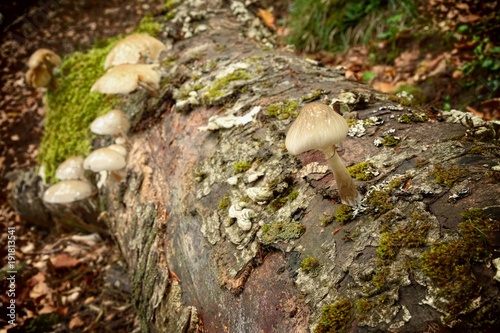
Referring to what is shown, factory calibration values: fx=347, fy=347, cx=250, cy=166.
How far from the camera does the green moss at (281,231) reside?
1.49m

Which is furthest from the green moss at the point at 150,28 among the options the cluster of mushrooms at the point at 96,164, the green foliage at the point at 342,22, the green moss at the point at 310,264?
the green moss at the point at 310,264

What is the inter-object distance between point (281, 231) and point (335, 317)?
17.6 inches

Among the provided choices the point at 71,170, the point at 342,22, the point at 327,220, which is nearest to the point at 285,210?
the point at 327,220

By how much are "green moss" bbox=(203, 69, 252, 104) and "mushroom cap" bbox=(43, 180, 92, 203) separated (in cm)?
151

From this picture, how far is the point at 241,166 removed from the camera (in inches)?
77.3

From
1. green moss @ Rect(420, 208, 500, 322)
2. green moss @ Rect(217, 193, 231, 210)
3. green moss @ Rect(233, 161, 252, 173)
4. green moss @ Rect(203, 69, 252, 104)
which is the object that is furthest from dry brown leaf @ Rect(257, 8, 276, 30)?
green moss @ Rect(420, 208, 500, 322)

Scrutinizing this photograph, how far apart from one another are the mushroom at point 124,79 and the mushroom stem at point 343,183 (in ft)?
6.16

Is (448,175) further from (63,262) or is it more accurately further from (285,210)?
(63,262)

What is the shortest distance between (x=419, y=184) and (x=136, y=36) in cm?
278

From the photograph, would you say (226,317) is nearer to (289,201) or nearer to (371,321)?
(289,201)

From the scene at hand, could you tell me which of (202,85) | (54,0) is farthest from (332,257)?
(54,0)

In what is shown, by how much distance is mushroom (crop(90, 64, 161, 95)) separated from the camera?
2.70 meters

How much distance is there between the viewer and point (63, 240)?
4355 millimetres

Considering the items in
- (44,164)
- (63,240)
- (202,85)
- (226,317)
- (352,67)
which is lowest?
(63,240)
